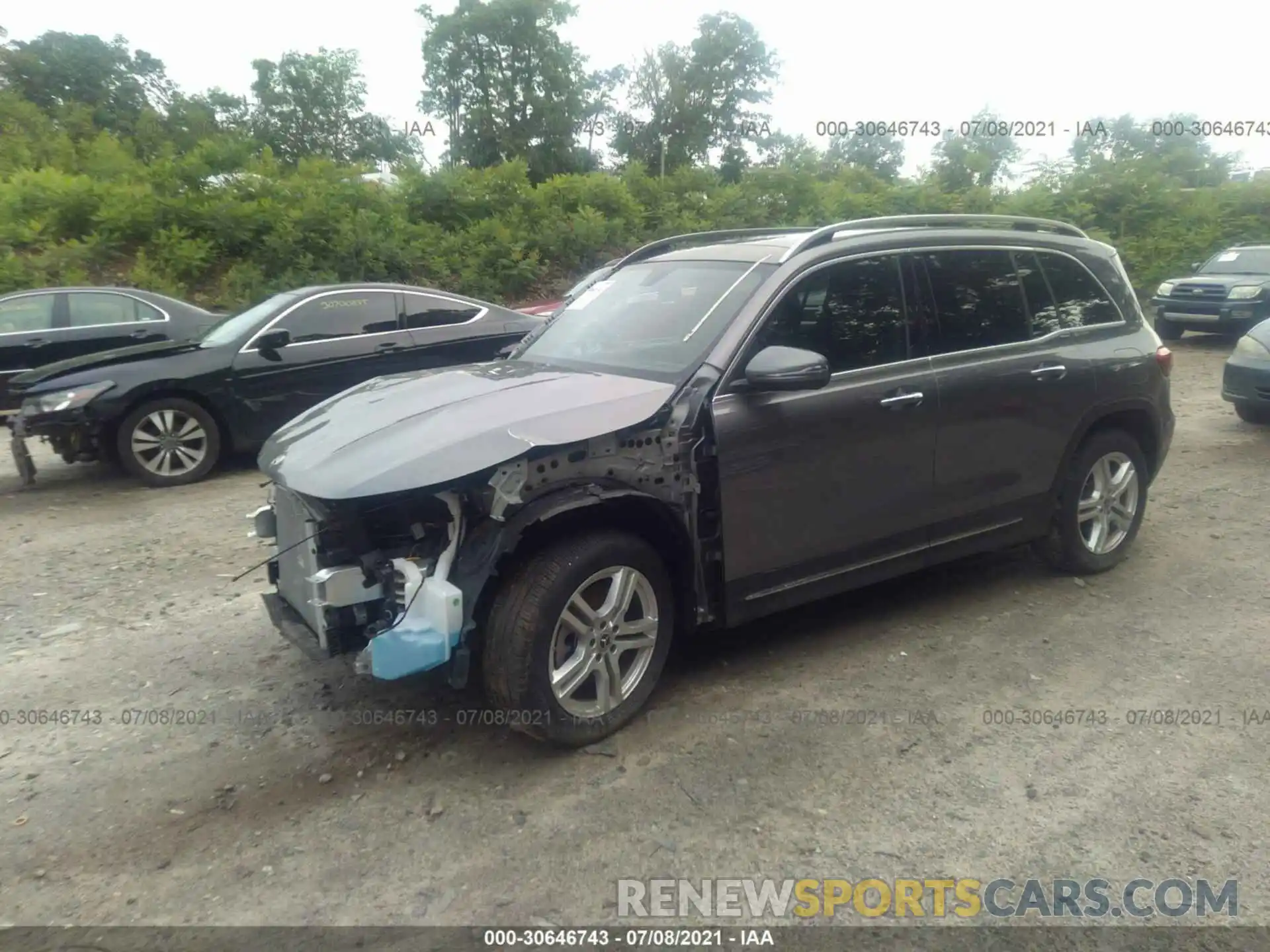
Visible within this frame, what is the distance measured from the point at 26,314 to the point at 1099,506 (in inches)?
397

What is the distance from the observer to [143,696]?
3996 mm

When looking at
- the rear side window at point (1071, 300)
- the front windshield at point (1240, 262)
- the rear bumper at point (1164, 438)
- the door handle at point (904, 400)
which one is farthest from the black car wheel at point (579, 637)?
the front windshield at point (1240, 262)

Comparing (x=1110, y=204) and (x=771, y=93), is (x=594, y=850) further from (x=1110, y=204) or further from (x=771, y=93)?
(x=771, y=93)

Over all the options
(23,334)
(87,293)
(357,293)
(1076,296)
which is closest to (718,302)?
Answer: (1076,296)

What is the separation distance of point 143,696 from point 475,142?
31251 millimetres

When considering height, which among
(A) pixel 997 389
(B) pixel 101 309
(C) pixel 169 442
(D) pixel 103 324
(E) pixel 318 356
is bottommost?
(C) pixel 169 442

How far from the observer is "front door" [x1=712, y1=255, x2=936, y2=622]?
3.77m

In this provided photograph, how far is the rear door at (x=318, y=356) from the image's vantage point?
776cm

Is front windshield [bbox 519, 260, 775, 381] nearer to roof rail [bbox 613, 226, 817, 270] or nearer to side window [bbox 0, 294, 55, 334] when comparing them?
roof rail [bbox 613, 226, 817, 270]

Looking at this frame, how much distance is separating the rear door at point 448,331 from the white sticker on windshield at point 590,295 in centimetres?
368

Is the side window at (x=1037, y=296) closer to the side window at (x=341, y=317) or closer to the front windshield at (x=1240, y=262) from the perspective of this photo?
the side window at (x=341, y=317)

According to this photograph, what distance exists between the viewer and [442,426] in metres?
3.44

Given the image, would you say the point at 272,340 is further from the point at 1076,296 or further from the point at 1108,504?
the point at 1108,504

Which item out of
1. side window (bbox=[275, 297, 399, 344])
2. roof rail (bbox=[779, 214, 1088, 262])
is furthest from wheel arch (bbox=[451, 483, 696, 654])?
side window (bbox=[275, 297, 399, 344])
